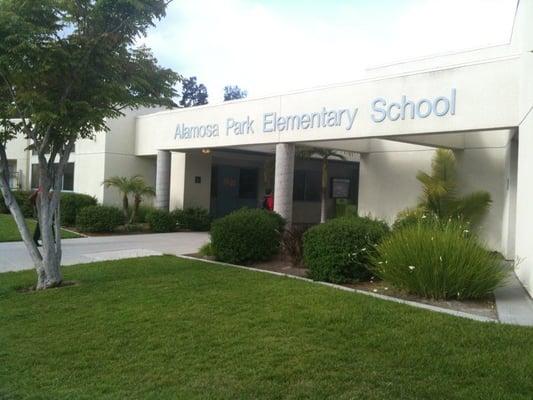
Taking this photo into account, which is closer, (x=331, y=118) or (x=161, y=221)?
(x=331, y=118)

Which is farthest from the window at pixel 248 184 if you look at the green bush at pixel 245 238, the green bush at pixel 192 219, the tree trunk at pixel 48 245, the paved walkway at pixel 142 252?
the tree trunk at pixel 48 245

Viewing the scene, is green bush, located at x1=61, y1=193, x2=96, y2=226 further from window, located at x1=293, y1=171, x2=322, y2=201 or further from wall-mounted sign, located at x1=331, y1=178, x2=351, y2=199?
wall-mounted sign, located at x1=331, y1=178, x2=351, y2=199

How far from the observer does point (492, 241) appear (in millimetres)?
13094

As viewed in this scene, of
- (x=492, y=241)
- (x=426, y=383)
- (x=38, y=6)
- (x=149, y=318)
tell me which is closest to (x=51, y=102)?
(x=38, y=6)

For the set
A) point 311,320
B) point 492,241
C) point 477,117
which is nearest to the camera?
point 311,320

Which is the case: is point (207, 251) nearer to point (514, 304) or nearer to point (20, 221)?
point (20, 221)

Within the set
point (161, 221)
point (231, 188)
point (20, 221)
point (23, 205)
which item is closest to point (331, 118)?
point (20, 221)

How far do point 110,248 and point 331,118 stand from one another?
6.37 meters

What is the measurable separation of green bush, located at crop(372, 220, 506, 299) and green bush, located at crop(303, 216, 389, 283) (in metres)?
Answer: 0.81

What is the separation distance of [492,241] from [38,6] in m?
10.8

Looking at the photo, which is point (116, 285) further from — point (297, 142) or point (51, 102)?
point (297, 142)

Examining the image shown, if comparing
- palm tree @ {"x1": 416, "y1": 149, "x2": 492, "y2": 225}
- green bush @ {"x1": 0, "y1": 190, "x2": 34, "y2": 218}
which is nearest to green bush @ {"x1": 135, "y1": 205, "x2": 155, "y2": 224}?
green bush @ {"x1": 0, "y1": 190, "x2": 34, "y2": 218}

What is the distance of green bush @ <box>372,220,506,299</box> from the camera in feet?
23.9

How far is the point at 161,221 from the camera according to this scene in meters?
18.0
